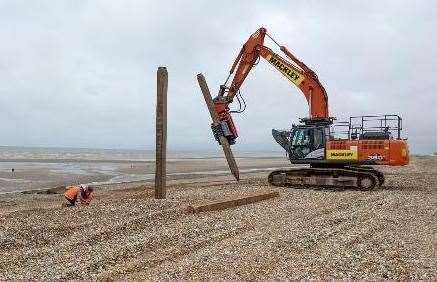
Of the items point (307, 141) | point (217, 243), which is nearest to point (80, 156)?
point (307, 141)

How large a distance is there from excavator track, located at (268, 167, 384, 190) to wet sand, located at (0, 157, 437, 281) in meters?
6.03

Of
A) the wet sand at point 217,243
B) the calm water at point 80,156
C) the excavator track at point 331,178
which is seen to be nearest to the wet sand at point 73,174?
the excavator track at point 331,178

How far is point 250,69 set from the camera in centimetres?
2352

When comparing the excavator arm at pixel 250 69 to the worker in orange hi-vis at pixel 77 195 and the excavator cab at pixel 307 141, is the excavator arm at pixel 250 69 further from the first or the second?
the worker in orange hi-vis at pixel 77 195

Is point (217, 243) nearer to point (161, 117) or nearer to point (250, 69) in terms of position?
point (161, 117)

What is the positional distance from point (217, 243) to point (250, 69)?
15009 millimetres

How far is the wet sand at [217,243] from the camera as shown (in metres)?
7.81

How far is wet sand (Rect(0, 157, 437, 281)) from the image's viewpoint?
781 centimetres

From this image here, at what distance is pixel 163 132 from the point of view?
47.5 feet

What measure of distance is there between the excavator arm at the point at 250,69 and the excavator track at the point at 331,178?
251cm

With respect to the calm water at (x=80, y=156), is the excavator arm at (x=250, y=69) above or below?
above

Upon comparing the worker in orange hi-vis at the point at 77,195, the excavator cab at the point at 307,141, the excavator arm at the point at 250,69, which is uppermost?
the excavator arm at the point at 250,69

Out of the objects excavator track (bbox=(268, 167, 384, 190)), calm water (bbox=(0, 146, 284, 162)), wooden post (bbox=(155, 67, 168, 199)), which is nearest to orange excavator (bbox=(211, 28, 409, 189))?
excavator track (bbox=(268, 167, 384, 190))

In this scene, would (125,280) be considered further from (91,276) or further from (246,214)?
(246,214)
